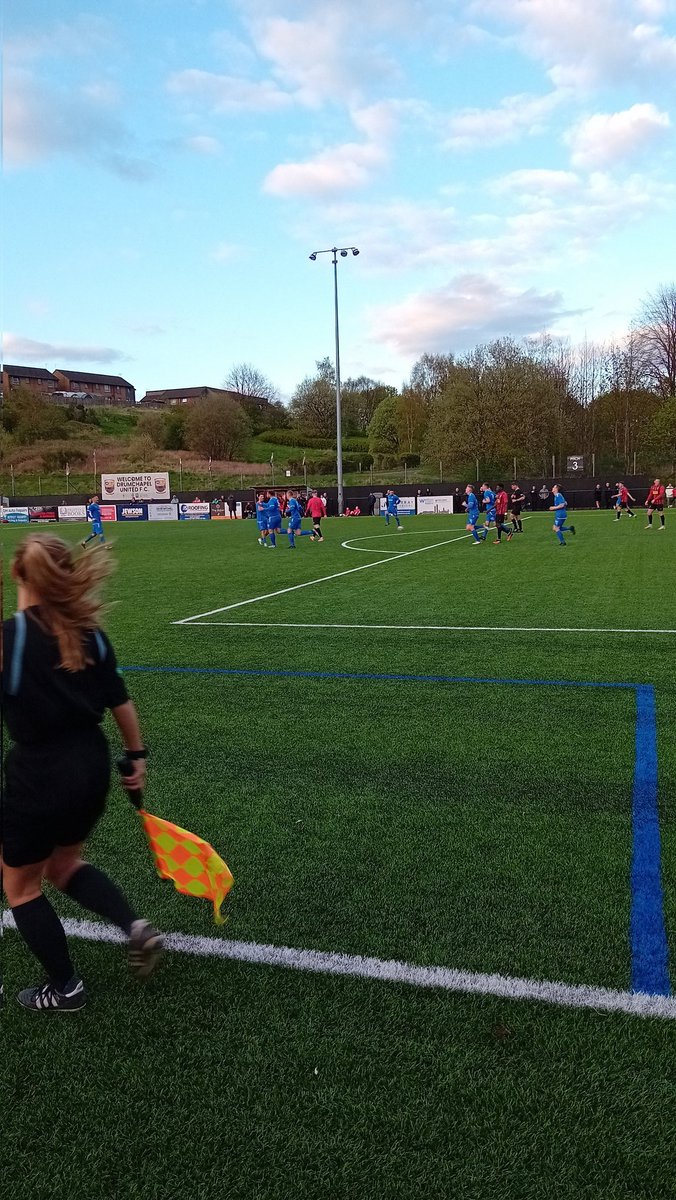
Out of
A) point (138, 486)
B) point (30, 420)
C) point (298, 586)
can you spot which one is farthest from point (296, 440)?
point (298, 586)

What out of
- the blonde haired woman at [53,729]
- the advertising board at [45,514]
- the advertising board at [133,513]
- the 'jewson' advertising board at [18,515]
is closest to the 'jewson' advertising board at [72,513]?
the advertising board at [45,514]

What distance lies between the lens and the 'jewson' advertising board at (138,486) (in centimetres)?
5500

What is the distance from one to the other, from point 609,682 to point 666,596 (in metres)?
5.63

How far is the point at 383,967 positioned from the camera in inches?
118

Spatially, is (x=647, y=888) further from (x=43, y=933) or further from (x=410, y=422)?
(x=410, y=422)

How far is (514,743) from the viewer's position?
18.6ft

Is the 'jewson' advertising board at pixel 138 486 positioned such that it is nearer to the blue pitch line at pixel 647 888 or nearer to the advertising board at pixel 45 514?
the advertising board at pixel 45 514

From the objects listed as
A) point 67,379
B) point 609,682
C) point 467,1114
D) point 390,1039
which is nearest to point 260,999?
point 390,1039

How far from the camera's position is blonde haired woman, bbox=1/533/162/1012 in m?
2.57

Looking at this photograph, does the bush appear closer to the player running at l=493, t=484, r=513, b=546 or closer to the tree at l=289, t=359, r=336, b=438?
the tree at l=289, t=359, r=336, b=438

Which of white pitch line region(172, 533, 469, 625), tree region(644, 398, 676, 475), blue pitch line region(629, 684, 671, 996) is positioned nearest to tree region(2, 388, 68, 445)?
tree region(644, 398, 676, 475)

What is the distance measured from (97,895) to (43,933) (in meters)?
0.23

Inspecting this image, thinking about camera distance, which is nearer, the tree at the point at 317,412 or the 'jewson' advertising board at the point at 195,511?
the 'jewson' advertising board at the point at 195,511

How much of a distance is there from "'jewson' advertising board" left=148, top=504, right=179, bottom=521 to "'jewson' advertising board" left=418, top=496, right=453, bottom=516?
1609 centimetres
